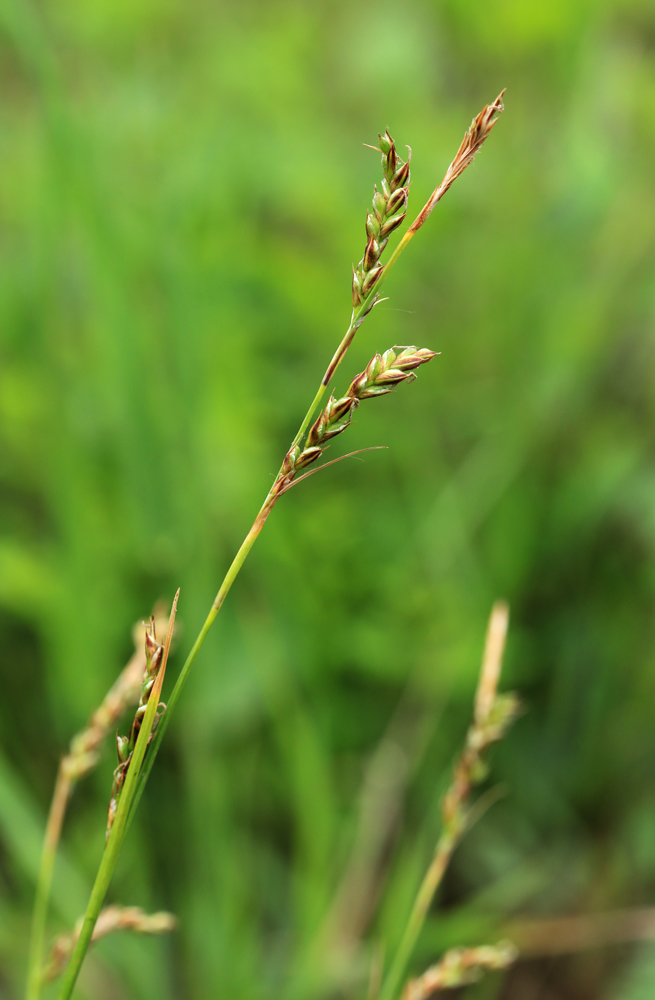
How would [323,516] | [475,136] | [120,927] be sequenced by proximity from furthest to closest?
[323,516]
[120,927]
[475,136]

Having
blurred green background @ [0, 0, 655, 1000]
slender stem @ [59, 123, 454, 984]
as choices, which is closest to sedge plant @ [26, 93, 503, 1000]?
slender stem @ [59, 123, 454, 984]

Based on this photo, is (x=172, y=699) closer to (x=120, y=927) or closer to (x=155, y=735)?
(x=155, y=735)

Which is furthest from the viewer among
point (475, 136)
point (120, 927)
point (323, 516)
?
point (323, 516)

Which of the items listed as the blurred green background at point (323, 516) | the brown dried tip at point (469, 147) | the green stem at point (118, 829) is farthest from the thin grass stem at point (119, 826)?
the blurred green background at point (323, 516)

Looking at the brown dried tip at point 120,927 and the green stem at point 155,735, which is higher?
the green stem at point 155,735

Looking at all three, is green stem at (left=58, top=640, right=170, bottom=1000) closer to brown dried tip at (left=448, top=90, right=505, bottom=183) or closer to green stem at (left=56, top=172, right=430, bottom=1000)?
green stem at (left=56, top=172, right=430, bottom=1000)

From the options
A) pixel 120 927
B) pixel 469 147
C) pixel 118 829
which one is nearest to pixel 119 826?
pixel 118 829

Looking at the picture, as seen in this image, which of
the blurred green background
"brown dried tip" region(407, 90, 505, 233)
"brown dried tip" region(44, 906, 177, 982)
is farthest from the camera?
the blurred green background

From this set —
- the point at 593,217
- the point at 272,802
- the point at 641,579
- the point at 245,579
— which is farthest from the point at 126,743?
the point at 593,217

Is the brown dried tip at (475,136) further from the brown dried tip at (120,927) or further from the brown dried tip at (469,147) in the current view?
the brown dried tip at (120,927)
